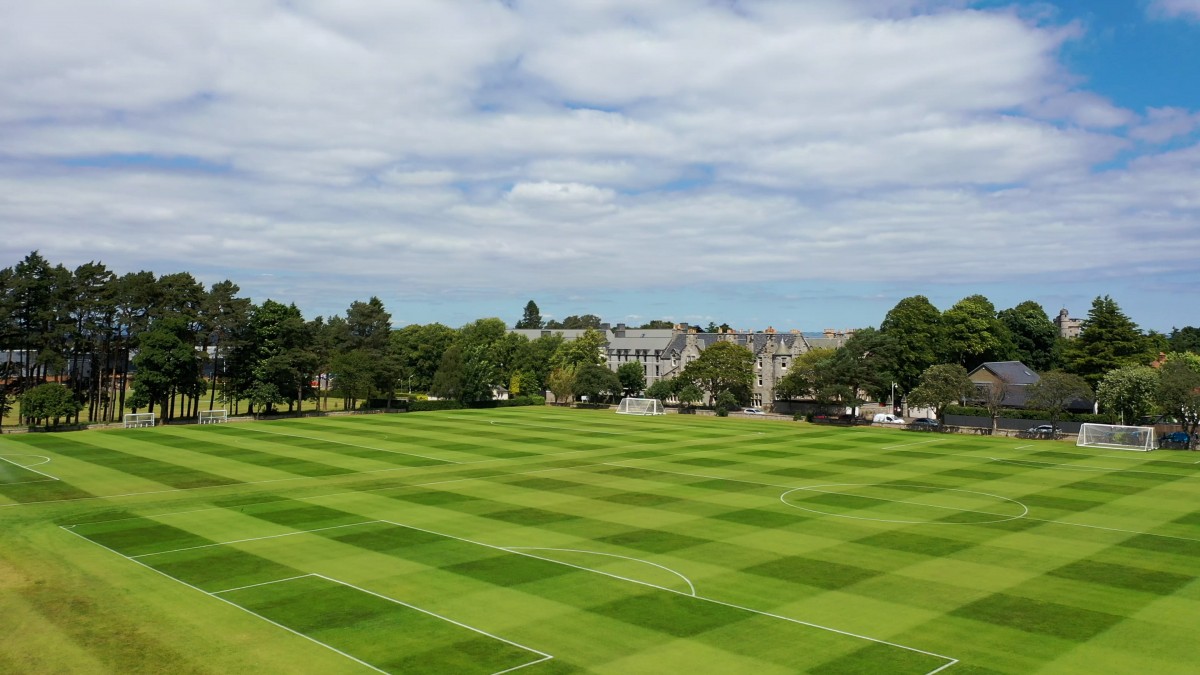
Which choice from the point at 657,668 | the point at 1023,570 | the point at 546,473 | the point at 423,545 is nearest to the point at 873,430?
the point at 546,473

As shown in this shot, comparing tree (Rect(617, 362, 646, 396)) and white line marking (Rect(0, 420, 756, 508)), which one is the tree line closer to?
tree (Rect(617, 362, 646, 396))

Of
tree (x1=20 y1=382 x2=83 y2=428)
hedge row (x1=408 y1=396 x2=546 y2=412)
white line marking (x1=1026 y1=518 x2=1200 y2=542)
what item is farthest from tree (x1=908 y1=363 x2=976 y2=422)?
tree (x1=20 y1=382 x2=83 y2=428)

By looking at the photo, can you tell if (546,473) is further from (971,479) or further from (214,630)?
(214,630)

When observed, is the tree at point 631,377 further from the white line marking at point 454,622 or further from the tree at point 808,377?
the white line marking at point 454,622

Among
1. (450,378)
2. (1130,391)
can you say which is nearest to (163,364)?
(450,378)

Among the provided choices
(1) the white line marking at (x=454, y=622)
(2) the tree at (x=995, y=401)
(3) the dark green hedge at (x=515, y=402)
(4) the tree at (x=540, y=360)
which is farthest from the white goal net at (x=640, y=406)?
(1) the white line marking at (x=454, y=622)

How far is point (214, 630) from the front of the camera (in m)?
22.5

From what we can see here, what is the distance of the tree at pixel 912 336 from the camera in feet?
338

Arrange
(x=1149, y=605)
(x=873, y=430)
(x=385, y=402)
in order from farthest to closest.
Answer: (x=385, y=402) → (x=873, y=430) → (x=1149, y=605)

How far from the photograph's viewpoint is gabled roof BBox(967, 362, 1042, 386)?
97.4 m

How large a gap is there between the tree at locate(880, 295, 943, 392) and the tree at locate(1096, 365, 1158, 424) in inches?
1052

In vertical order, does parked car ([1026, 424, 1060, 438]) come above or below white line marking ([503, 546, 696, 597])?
above

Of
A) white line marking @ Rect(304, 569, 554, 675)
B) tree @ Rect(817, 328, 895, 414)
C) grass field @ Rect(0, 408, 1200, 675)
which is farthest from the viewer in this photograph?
tree @ Rect(817, 328, 895, 414)

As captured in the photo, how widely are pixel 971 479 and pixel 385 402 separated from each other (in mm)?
91498
